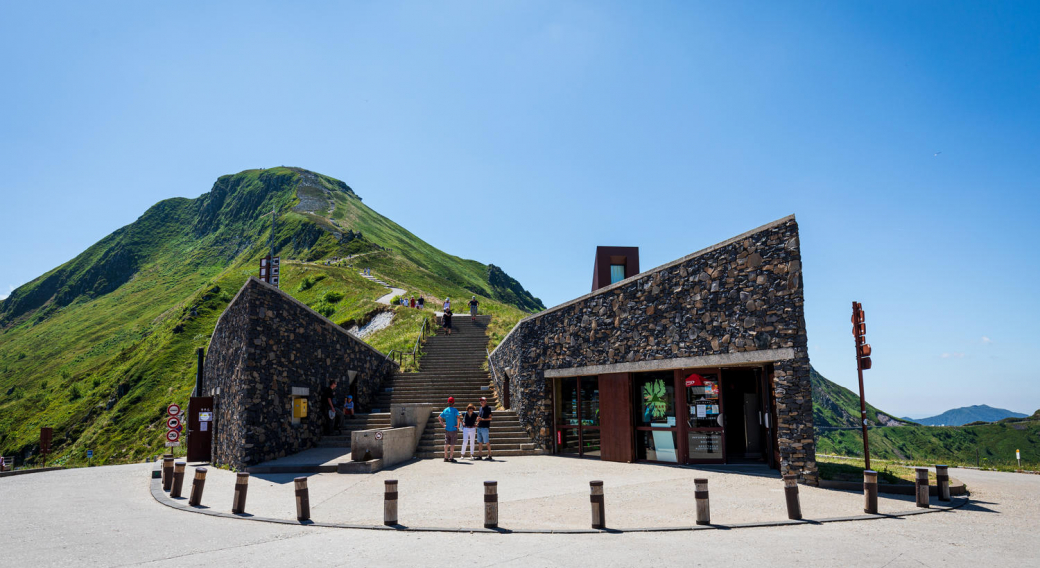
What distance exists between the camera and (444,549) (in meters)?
7.02

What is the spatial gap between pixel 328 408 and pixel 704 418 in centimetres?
1167

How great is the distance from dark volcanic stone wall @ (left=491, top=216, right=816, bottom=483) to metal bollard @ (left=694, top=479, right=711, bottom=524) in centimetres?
430

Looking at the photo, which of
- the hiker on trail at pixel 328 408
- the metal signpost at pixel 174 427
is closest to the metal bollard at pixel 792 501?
the metal signpost at pixel 174 427

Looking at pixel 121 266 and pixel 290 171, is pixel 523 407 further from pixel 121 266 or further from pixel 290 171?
pixel 290 171

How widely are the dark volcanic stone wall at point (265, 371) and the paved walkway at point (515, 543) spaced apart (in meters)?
5.12

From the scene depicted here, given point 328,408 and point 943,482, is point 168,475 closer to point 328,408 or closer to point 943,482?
point 328,408

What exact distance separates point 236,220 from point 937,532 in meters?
141

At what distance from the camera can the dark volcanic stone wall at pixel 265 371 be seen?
1527 centimetres

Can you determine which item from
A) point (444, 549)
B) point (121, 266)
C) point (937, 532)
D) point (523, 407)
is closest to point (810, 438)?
point (937, 532)

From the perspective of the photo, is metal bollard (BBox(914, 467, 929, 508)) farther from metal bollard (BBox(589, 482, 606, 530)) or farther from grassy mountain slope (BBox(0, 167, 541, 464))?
grassy mountain slope (BBox(0, 167, 541, 464))

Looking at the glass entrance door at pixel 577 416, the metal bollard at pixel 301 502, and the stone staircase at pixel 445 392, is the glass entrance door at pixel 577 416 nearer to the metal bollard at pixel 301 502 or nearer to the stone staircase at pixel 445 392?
the stone staircase at pixel 445 392

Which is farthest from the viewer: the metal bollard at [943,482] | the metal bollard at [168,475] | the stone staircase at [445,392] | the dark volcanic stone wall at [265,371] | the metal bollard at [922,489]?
the stone staircase at [445,392]

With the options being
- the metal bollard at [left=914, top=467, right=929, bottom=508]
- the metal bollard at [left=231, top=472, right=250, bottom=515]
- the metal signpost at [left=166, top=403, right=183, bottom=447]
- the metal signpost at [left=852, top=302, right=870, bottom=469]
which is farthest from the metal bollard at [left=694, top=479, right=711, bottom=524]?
the metal signpost at [left=166, top=403, right=183, bottom=447]

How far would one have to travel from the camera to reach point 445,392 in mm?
22281
